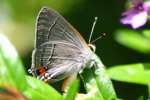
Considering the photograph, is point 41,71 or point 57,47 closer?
point 41,71

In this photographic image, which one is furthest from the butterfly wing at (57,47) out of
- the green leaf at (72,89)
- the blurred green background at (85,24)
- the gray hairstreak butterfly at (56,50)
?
the blurred green background at (85,24)

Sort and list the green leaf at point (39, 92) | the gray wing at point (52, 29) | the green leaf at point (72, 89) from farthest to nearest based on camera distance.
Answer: the gray wing at point (52, 29) → the green leaf at point (39, 92) → the green leaf at point (72, 89)

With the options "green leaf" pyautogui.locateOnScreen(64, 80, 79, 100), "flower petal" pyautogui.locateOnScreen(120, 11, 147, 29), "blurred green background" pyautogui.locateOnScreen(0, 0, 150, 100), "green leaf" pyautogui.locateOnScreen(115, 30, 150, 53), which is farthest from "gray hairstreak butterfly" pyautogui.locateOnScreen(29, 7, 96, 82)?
"blurred green background" pyautogui.locateOnScreen(0, 0, 150, 100)

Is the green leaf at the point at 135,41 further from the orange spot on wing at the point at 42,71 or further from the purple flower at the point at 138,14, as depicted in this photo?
the orange spot on wing at the point at 42,71

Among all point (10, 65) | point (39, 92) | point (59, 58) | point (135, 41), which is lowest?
point (135, 41)

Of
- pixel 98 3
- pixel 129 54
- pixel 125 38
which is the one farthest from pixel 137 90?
pixel 98 3

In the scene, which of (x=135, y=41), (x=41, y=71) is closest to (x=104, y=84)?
(x=41, y=71)

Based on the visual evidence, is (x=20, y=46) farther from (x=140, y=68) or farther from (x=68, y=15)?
(x=140, y=68)

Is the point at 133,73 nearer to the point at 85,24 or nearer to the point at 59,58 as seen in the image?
the point at 59,58
